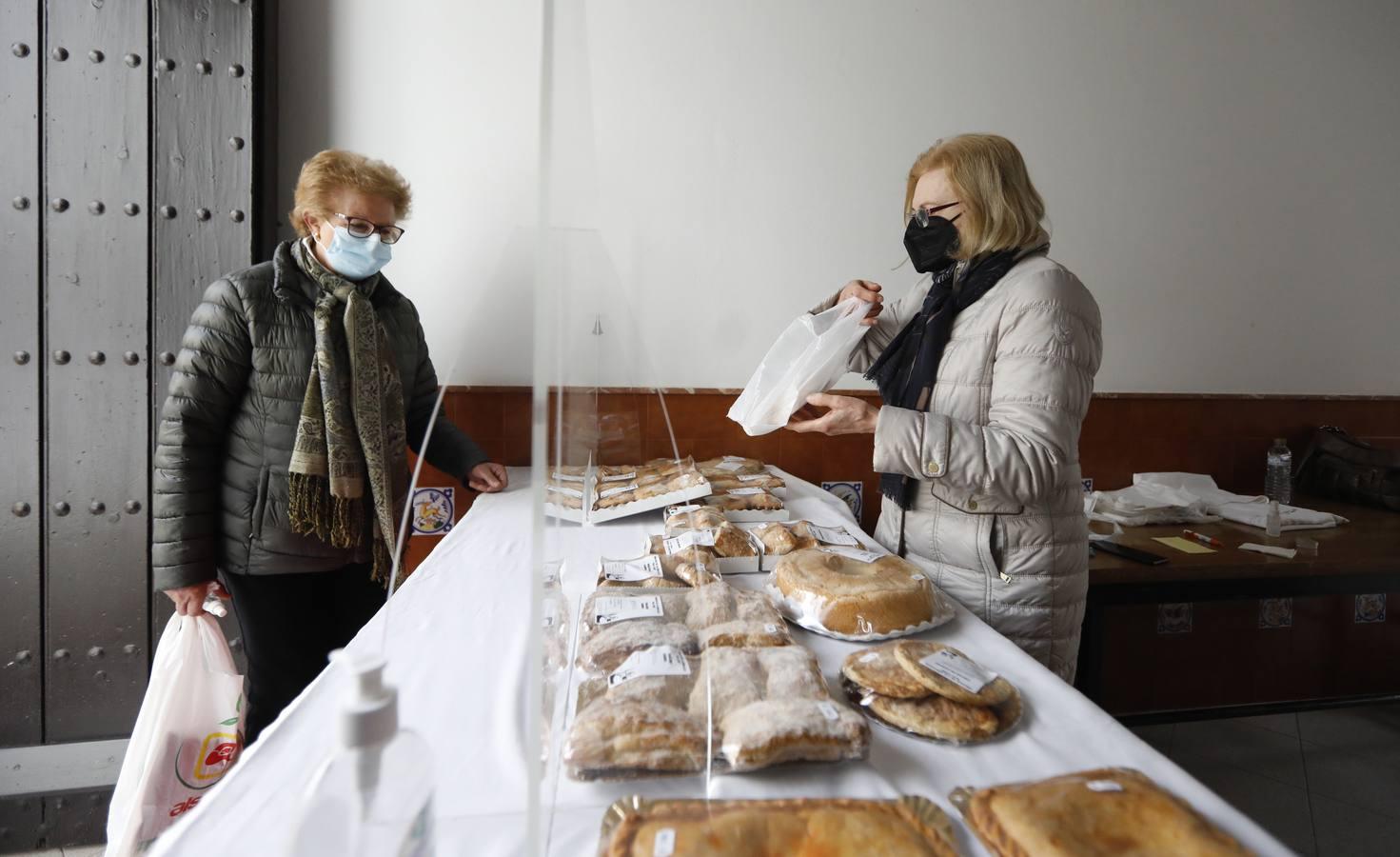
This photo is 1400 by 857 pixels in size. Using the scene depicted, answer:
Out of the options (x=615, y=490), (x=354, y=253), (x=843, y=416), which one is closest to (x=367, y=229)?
(x=354, y=253)

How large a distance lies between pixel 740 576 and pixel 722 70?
6.16 ft

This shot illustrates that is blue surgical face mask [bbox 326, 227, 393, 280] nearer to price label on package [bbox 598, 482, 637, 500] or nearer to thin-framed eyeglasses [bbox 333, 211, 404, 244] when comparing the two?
thin-framed eyeglasses [bbox 333, 211, 404, 244]

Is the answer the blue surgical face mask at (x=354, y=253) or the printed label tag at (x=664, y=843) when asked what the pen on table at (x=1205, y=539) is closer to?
the printed label tag at (x=664, y=843)

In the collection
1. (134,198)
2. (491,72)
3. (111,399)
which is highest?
(491,72)

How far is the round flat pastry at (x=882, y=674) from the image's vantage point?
721 millimetres

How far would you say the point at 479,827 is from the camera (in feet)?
1.83

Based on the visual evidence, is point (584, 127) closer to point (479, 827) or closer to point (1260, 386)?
A: point (479, 827)

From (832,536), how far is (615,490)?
0.52 m

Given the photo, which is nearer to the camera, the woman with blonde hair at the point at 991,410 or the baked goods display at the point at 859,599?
the baked goods display at the point at 859,599

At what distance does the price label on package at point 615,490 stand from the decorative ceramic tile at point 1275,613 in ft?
8.58

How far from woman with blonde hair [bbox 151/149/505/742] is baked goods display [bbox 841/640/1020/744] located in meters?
1.18

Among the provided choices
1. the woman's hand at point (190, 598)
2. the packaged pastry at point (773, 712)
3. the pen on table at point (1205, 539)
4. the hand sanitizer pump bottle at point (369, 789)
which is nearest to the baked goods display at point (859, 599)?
the packaged pastry at point (773, 712)

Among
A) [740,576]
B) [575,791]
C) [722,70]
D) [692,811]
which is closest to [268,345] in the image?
[740,576]

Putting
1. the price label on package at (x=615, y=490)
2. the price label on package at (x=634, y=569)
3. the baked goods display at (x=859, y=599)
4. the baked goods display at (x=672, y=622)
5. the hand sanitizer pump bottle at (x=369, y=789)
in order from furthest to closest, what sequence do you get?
1. the price label on package at (x=615, y=490)
2. the price label on package at (x=634, y=569)
3. the baked goods display at (x=859, y=599)
4. the baked goods display at (x=672, y=622)
5. the hand sanitizer pump bottle at (x=369, y=789)
